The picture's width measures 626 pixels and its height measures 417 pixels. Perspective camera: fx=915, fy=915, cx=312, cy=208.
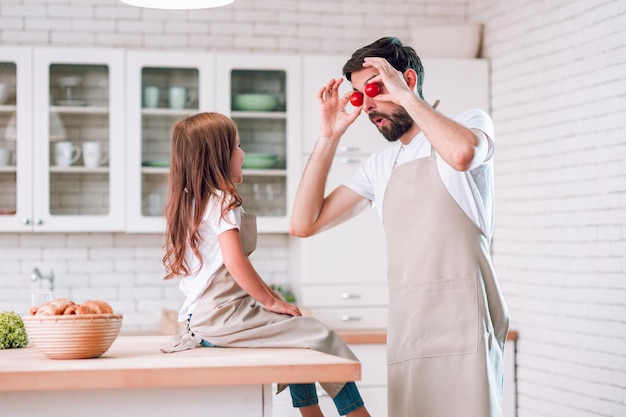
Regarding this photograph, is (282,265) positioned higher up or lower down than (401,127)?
lower down

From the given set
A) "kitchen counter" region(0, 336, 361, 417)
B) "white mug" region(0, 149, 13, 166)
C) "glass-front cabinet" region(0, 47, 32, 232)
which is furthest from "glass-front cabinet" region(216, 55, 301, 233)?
"kitchen counter" region(0, 336, 361, 417)

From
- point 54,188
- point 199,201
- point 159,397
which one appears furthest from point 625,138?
point 54,188

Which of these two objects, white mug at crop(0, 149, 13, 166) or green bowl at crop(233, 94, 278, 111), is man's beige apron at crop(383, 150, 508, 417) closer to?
green bowl at crop(233, 94, 278, 111)

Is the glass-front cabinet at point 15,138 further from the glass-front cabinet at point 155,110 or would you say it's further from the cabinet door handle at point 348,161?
the cabinet door handle at point 348,161

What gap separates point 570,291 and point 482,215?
1.58 m

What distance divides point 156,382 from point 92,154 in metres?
2.81

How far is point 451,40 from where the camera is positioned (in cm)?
489

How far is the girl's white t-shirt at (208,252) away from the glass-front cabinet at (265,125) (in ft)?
6.99

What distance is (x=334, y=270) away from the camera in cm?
469

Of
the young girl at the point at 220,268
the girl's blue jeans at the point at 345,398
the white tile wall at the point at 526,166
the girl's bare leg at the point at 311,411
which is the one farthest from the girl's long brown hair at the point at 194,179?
the white tile wall at the point at 526,166

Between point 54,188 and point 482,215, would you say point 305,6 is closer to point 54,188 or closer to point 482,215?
point 54,188

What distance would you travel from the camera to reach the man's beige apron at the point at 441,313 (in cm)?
259

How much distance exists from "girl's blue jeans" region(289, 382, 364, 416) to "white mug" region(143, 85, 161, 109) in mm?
2439

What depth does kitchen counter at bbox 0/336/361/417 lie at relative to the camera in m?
1.95
